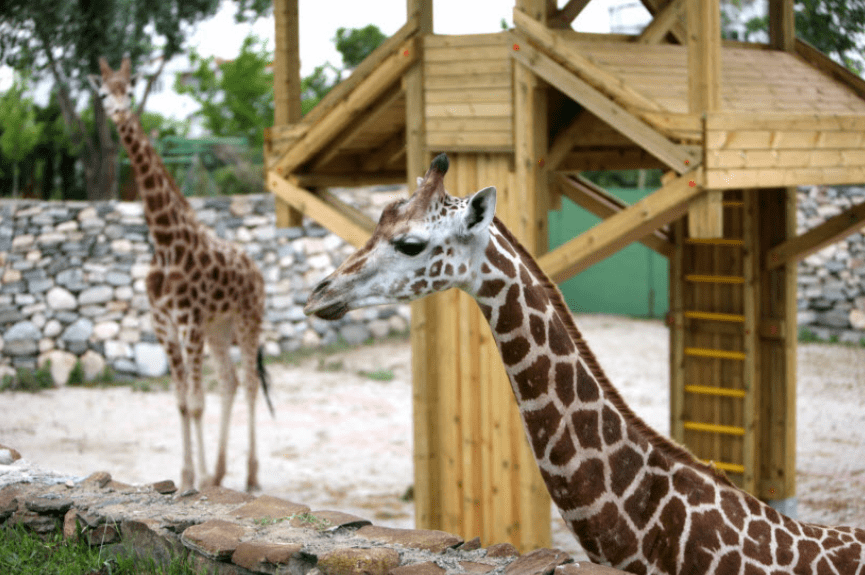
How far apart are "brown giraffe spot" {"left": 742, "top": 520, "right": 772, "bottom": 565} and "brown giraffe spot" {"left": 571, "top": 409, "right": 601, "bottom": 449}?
0.61 metres

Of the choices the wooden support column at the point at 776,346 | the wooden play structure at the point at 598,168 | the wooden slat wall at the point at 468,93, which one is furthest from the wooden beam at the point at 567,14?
the wooden support column at the point at 776,346

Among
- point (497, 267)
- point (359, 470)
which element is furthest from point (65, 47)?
point (497, 267)

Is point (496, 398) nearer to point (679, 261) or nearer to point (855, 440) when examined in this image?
point (679, 261)

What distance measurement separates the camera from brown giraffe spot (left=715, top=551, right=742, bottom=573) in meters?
3.20

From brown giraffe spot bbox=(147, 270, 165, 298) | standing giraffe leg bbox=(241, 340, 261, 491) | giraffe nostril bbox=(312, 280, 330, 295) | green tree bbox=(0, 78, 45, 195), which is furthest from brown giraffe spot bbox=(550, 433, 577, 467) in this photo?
green tree bbox=(0, 78, 45, 195)

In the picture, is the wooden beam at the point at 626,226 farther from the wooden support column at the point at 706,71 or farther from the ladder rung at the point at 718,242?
the ladder rung at the point at 718,242

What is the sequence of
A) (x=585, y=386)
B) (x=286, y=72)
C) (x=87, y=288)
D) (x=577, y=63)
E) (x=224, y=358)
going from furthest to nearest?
(x=87, y=288), (x=224, y=358), (x=286, y=72), (x=577, y=63), (x=585, y=386)

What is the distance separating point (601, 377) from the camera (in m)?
3.39

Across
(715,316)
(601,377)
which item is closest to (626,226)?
(601,377)

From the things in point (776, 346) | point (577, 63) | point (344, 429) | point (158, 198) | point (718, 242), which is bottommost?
point (344, 429)

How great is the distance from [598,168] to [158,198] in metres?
3.59

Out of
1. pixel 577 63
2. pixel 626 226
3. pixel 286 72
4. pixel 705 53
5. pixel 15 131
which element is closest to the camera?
pixel 705 53

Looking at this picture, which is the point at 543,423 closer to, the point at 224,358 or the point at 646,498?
the point at 646,498

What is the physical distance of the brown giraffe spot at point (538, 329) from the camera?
3244 millimetres
